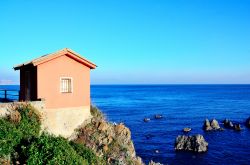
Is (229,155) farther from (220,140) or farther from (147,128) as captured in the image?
(147,128)

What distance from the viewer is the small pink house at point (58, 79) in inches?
1034

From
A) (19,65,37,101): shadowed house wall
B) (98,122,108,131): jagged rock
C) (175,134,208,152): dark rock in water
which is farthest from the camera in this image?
(175,134,208,152): dark rock in water

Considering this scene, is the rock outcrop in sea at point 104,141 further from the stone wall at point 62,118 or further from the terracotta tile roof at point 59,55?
the terracotta tile roof at point 59,55

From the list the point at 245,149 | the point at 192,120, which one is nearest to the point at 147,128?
the point at 192,120

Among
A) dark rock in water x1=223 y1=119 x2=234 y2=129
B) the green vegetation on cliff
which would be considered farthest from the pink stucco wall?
dark rock in water x1=223 y1=119 x2=234 y2=129

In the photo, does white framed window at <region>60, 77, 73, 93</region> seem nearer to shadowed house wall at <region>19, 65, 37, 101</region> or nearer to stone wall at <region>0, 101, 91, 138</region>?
stone wall at <region>0, 101, 91, 138</region>

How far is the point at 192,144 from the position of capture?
5634 cm

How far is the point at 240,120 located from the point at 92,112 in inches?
2734

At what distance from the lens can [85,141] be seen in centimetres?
2741

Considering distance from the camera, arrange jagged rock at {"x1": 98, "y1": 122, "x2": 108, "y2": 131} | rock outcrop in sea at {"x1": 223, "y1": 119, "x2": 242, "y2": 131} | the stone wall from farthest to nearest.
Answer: rock outcrop in sea at {"x1": 223, "y1": 119, "x2": 242, "y2": 131}
jagged rock at {"x1": 98, "y1": 122, "x2": 108, "y2": 131}
the stone wall

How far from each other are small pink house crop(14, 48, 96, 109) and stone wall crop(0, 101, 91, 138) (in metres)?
0.43

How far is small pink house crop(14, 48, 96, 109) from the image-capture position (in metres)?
26.3

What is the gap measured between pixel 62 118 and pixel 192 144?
115ft

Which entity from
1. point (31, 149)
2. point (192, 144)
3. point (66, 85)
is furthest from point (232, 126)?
point (31, 149)
